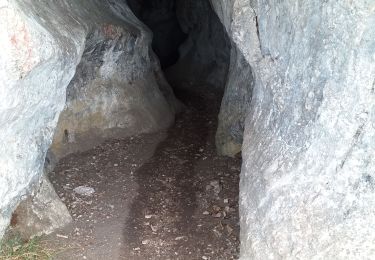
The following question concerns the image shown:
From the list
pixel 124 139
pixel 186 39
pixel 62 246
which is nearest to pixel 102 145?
pixel 124 139

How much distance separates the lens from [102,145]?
8.55 meters

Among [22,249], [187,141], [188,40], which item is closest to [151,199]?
[22,249]

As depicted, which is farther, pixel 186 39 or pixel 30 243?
pixel 186 39

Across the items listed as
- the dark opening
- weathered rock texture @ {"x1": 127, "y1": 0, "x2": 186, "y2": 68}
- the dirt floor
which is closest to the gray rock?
the dirt floor

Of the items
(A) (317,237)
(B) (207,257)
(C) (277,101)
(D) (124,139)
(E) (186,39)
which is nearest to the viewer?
(A) (317,237)

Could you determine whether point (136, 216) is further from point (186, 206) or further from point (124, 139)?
point (124, 139)

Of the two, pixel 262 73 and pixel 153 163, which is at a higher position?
pixel 262 73

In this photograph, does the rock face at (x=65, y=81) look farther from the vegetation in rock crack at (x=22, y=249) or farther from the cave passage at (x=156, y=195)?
the cave passage at (x=156, y=195)

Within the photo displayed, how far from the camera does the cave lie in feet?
14.0

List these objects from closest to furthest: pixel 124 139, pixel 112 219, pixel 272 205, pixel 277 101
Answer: pixel 272 205, pixel 277 101, pixel 112 219, pixel 124 139

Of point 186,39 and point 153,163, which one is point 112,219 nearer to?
point 153,163

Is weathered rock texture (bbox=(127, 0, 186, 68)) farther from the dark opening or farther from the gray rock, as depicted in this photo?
the gray rock

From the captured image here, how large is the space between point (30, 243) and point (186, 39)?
11.0 metres

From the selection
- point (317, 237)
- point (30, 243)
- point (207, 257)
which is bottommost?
point (207, 257)
